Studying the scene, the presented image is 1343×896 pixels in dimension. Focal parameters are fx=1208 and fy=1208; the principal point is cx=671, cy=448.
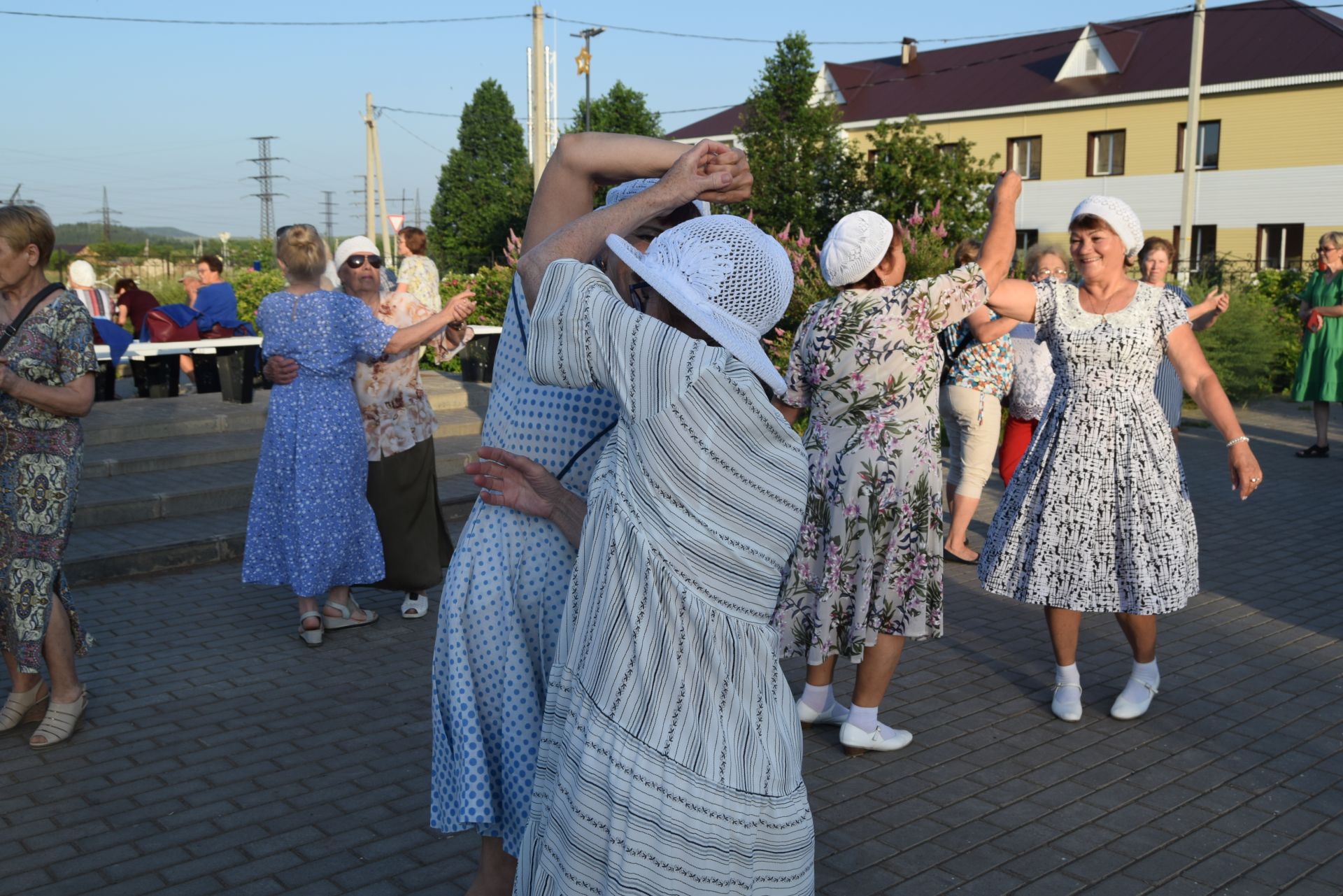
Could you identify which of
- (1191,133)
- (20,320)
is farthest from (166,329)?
(1191,133)

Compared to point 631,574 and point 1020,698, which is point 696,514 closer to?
point 631,574

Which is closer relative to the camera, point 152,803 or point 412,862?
point 412,862

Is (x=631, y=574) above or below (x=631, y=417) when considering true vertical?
below

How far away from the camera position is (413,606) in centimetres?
681

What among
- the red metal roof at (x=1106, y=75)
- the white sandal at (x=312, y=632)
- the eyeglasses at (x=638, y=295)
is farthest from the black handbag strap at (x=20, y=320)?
the red metal roof at (x=1106, y=75)

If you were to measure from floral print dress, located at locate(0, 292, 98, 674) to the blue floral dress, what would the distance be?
129 cm

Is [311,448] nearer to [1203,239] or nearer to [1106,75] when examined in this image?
[1203,239]

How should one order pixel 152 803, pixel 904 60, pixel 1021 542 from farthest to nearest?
pixel 904 60 < pixel 1021 542 < pixel 152 803

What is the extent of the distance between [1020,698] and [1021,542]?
0.81 metres

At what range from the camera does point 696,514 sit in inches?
80.9

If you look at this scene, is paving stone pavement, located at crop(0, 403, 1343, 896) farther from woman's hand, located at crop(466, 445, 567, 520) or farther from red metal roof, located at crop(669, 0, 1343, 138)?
red metal roof, located at crop(669, 0, 1343, 138)

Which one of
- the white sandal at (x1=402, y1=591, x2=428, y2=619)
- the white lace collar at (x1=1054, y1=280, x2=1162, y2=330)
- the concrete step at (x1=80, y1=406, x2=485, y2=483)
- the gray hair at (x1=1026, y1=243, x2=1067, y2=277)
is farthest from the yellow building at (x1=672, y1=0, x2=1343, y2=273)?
the white lace collar at (x1=1054, y1=280, x2=1162, y2=330)

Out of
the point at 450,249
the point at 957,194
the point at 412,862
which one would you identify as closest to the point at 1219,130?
the point at 957,194

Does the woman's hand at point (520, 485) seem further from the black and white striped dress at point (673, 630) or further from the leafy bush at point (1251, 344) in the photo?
the leafy bush at point (1251, 344)
